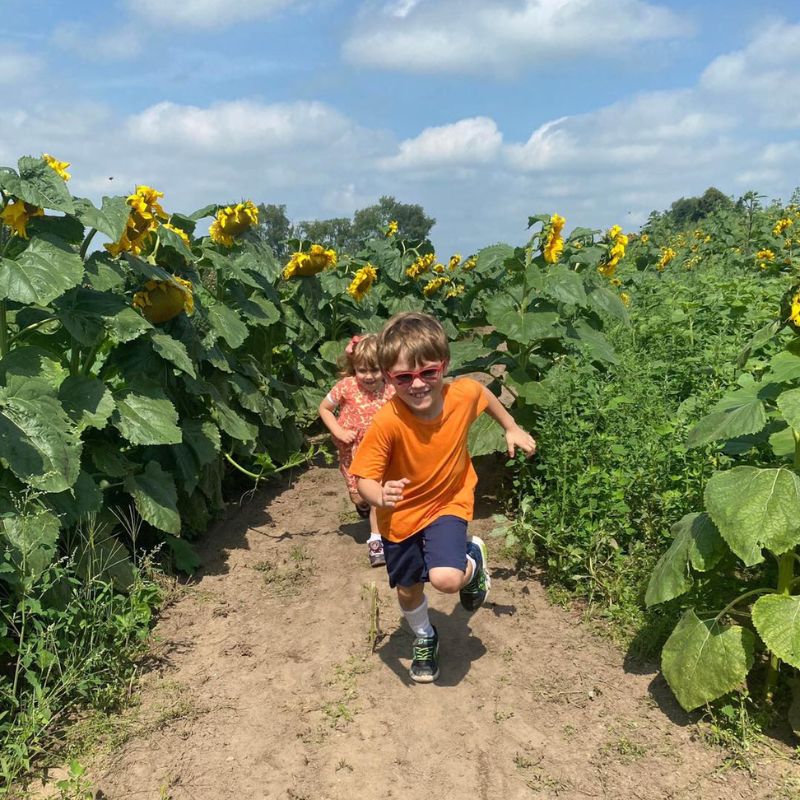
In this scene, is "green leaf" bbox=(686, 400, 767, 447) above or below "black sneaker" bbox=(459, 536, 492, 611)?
above

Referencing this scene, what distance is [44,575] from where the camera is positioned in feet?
8.40

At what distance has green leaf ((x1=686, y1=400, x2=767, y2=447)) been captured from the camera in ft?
7.73

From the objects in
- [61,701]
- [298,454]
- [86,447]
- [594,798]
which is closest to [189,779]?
[61,701]

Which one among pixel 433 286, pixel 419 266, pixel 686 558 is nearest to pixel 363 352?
pixel 686 558

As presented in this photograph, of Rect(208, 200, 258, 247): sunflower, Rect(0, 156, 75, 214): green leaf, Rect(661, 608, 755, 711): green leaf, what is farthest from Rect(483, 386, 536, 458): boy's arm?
Rect(208, 200, 258, 247): sunflower

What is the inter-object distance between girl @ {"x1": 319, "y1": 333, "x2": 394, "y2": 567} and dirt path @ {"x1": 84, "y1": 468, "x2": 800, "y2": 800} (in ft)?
2.40

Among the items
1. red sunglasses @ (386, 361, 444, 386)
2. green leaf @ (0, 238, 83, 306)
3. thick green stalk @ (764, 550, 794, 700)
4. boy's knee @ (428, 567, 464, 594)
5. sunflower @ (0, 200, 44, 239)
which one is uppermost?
sunflower @ (0, 200, 44, 239)

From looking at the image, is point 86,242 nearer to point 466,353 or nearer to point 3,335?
point 3,335

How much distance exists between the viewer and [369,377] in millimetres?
4000

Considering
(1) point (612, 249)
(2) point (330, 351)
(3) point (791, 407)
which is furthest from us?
(2) point (330, 351)

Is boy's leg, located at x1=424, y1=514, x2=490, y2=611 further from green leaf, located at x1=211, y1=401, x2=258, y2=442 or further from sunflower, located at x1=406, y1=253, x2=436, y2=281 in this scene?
sunflower, located at x1=406, y1=253, x2=436, y2=281

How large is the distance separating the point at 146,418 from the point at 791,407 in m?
2.38

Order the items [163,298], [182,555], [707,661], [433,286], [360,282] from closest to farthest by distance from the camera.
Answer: [707,661] → [163,298] → [182,555] → [360,282] → [433,286]

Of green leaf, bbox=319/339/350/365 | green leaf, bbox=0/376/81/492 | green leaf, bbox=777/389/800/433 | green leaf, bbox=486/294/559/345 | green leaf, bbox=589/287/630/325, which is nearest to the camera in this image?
green leaf, bbox=777/389/800/433
